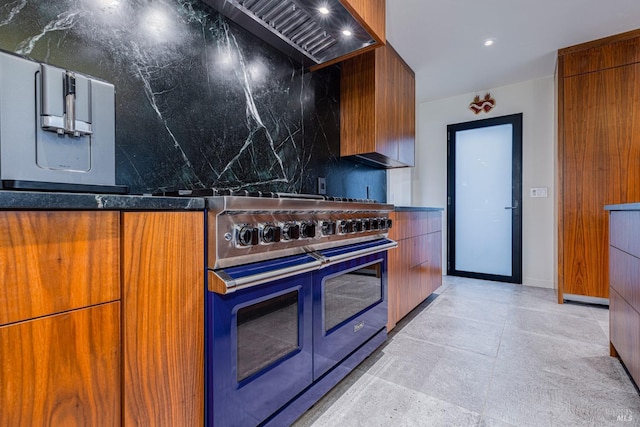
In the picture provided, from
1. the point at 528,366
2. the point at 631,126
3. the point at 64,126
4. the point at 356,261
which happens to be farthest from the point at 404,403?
the point at 631,126

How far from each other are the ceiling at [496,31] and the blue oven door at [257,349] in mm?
2355

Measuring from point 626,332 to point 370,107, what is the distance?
2.07m

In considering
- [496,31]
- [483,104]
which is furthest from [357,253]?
[483,104]

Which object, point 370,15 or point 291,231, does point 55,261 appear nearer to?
point 291,231

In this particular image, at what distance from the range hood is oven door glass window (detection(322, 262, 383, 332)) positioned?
1.39m

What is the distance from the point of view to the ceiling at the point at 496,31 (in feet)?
7.82

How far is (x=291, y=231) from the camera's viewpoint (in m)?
1.15

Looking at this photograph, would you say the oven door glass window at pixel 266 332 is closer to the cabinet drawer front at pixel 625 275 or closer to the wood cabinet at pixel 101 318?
the wood cabinet at pixel 101 318

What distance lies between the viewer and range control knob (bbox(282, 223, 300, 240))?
1130 mm

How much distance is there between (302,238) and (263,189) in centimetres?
74

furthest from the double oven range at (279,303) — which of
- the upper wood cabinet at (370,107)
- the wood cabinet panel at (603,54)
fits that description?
the wood cabinet panel at (603,54)

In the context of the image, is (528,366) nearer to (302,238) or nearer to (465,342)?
(465,342)

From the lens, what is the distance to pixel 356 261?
1644 mm

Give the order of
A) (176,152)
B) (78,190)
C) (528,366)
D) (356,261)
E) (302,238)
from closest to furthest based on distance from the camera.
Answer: (78,190), (302,238), (176,152), (356,261), (528,366)
